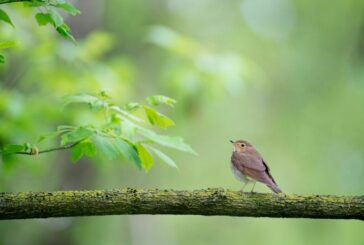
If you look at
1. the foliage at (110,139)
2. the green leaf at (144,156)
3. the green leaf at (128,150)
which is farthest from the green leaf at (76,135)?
the green leaf at (144,156)

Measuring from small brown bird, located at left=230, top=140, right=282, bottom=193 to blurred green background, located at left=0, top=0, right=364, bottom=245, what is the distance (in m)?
1.26

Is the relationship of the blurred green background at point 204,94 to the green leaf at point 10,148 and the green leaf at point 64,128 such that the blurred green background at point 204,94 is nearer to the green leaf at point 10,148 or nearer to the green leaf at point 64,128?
the green leaf at point 64,128

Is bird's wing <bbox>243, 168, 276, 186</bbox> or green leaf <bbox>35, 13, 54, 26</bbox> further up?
green leaf <bbox>35, 13, 54, 26</bbox>

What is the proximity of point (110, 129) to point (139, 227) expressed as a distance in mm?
6873

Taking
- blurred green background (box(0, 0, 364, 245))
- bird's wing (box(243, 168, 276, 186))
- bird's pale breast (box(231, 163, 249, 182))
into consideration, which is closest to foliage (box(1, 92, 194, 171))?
bird's wing (box(243, 168, 276, 186))

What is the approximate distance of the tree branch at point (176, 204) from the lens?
312 centimetres

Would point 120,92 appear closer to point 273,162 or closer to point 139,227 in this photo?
point 139,227

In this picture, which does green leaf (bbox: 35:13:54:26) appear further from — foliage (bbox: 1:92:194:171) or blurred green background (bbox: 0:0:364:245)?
blurred green background (bbox: 0:0:364:245)

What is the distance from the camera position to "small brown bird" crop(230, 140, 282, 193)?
387 centimetres

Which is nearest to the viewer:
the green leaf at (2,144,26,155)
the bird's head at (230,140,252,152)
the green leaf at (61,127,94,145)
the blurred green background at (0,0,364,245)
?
the green leaf at (2,144,26,155)

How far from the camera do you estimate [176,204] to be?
3.17 m

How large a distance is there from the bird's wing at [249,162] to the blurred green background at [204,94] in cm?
126

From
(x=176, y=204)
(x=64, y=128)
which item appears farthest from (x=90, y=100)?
(x=176, y=204)

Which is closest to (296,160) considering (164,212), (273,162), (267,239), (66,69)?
(273,162)
